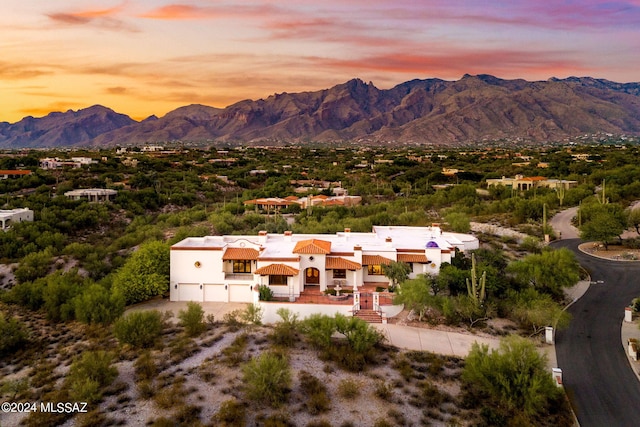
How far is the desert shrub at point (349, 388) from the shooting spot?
15.2 m

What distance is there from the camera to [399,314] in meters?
22.3

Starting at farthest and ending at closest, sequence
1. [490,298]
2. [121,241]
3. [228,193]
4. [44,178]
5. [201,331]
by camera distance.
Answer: [228,193] < [44,178] < [121,241] < [490,298] < [201,331]

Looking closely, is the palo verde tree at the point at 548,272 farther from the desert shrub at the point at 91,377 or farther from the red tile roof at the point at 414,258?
the desert shrub at the point at 91,377

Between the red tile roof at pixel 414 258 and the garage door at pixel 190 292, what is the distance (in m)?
10.7

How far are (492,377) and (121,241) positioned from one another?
31.6 m

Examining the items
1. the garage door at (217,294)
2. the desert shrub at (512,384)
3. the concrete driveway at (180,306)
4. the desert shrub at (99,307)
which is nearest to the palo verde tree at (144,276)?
the concrete driveway at (180,306)

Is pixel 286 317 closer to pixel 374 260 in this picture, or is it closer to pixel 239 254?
pixel 239 254

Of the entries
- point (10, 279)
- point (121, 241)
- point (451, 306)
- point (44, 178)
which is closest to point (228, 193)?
point (44, 178)

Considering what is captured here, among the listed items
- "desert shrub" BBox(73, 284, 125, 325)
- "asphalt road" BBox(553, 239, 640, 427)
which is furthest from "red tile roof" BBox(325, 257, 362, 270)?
"desert shrub" BBox(73, 284, 125, 325)

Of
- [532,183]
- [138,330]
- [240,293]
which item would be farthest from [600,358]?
[532,183]

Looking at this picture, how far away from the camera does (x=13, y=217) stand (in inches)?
1603

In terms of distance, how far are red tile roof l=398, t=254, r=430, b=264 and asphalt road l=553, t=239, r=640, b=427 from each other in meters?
7.10

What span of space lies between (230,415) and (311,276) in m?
11.6

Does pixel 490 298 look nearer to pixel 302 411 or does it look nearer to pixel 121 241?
pixel 302 411
